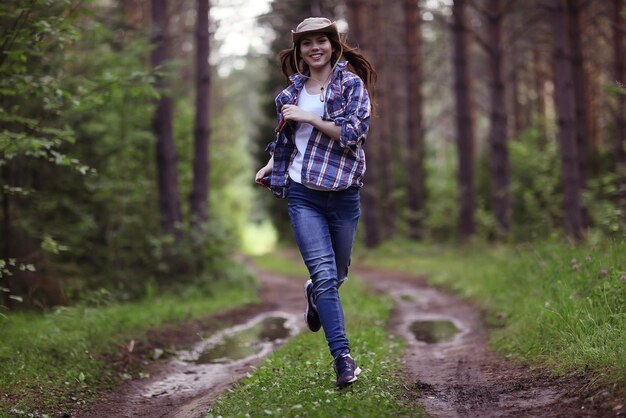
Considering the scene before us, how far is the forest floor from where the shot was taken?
4.00 metres

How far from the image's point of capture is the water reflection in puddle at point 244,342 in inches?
274

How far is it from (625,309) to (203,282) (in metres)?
8.47

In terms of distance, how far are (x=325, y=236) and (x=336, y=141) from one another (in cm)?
65

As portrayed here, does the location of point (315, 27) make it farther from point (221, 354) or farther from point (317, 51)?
point (221, 354)

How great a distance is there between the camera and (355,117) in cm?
436

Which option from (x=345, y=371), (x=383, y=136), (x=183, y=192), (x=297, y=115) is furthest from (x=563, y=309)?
(x=383, y=136)

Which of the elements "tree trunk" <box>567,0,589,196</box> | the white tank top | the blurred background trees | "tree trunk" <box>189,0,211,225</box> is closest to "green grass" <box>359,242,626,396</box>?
the blurred background trees

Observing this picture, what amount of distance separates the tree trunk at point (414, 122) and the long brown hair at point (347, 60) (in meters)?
16.1

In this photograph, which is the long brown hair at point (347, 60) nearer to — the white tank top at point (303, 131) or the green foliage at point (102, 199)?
the white tank top at point (303, 131)

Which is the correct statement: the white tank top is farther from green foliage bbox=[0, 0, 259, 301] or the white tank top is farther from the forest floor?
green foliage bbox=[0, 0, 259, 301]

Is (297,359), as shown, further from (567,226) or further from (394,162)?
(394,162)

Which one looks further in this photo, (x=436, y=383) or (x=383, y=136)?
(x=383, y=136)

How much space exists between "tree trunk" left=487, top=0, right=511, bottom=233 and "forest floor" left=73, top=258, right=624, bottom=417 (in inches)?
323

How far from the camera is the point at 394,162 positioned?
96.0ft
